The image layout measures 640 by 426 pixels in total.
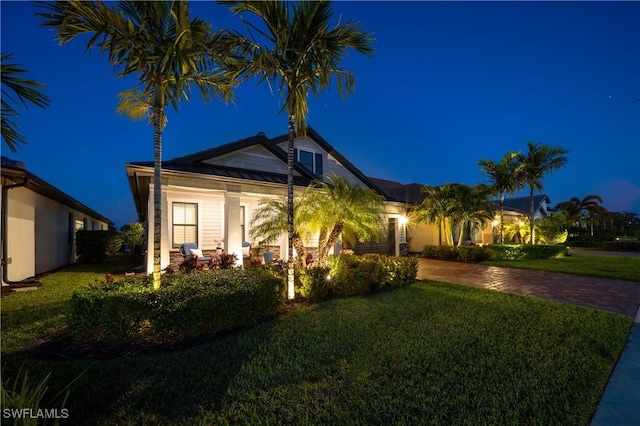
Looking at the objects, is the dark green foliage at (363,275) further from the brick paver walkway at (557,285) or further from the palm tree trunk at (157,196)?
the palm tree trunk at (157,196)

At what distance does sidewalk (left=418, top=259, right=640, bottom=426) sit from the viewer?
286 centimetres

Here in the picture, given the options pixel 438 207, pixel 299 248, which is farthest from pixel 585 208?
pixel 299 248

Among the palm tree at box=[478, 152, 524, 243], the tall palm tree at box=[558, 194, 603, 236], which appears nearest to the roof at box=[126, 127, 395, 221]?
the palm tree at box=[478, 152, 524, 243]

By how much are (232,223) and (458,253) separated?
12.5 metres

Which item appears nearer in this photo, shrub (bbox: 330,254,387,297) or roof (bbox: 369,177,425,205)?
shrub (bbox: 330,254,387,297)

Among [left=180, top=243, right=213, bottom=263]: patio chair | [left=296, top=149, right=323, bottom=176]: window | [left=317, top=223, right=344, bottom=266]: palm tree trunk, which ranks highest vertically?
[left=296, top=149, right=323, bottom=176]: window

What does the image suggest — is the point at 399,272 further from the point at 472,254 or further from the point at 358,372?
the point at 472,254

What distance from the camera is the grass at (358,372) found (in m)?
2.71

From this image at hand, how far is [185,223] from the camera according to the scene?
12.6 metres

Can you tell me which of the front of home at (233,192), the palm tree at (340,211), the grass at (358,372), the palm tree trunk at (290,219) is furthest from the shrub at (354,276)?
the front of home at (233,192)

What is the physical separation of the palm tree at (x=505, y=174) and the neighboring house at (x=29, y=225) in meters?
22.2

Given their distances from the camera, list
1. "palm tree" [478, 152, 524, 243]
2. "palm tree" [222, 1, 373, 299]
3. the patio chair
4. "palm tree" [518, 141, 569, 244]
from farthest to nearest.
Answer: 1. "palm tree" [478, 152, 524, 243]
2. "palm tree" [518, 141, 569, 244]
3. the patio chair
4. "palm tree" [222, 1, 373, 299]

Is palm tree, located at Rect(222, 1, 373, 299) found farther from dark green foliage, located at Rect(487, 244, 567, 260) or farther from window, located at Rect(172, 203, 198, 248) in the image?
dark green foliage, located at Rect(487, 244, 567, 260)

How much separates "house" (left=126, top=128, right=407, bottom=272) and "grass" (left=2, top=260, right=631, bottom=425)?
4.73 m
